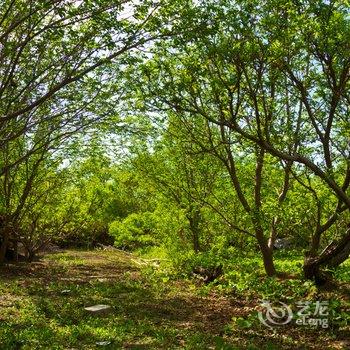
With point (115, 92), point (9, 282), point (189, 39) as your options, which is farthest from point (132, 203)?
point (189, 39)

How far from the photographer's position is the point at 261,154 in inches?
478

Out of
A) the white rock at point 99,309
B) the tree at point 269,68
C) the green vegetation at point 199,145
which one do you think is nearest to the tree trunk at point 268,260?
the green vegetation at point 199,145

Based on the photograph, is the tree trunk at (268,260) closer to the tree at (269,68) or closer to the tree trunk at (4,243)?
the tree at (269,68)

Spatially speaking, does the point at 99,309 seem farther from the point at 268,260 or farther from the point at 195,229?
the point at 195,229

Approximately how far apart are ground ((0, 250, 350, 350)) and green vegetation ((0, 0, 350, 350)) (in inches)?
2.2

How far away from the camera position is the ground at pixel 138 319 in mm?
8750

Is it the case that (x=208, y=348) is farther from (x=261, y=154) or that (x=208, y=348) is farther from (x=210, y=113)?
(x=210, y=113)

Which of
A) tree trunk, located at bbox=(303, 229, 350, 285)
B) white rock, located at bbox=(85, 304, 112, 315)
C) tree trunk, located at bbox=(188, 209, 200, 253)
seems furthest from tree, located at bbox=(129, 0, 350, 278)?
tree trunk, located at bbox=(188, 209, 200, 253)

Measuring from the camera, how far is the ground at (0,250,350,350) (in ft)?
28.7

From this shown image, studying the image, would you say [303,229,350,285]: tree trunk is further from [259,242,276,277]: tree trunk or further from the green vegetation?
[259,242,276,277]: tree trunk

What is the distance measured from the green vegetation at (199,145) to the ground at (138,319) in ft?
0.18

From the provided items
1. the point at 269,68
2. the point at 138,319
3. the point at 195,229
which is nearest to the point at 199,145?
the point at 269,68

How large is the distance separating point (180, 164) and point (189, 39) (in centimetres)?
1053

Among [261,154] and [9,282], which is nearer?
[261,154]
